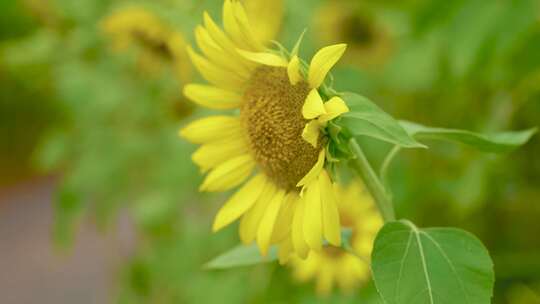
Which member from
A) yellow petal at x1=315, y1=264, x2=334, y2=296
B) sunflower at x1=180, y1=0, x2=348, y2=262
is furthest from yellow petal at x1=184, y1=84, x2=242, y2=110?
yellow petal at x1=315, y1=264, x2=334, y2=296

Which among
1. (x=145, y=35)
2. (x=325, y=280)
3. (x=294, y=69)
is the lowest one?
(x=325, y=280)

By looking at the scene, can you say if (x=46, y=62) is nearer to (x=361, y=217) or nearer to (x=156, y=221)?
(x=156, y=221)

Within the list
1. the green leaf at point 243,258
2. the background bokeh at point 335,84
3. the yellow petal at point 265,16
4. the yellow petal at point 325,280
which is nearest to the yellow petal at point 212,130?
the green leaf at point 243,258

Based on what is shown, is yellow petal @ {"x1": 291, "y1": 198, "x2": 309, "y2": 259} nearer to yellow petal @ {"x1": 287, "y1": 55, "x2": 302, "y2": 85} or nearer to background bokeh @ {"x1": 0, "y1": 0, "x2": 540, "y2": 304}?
yellow petal @ {"x1": 287, "y1": 55, "x2": 302, "y2": 85}

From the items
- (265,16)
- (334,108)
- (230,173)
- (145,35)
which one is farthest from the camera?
(145,35)

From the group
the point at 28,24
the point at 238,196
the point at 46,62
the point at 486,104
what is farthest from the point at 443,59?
the point at 28,24

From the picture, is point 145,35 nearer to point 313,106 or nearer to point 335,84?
point 335,84

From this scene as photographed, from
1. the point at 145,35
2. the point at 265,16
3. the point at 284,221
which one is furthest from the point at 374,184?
the point at 145,35
